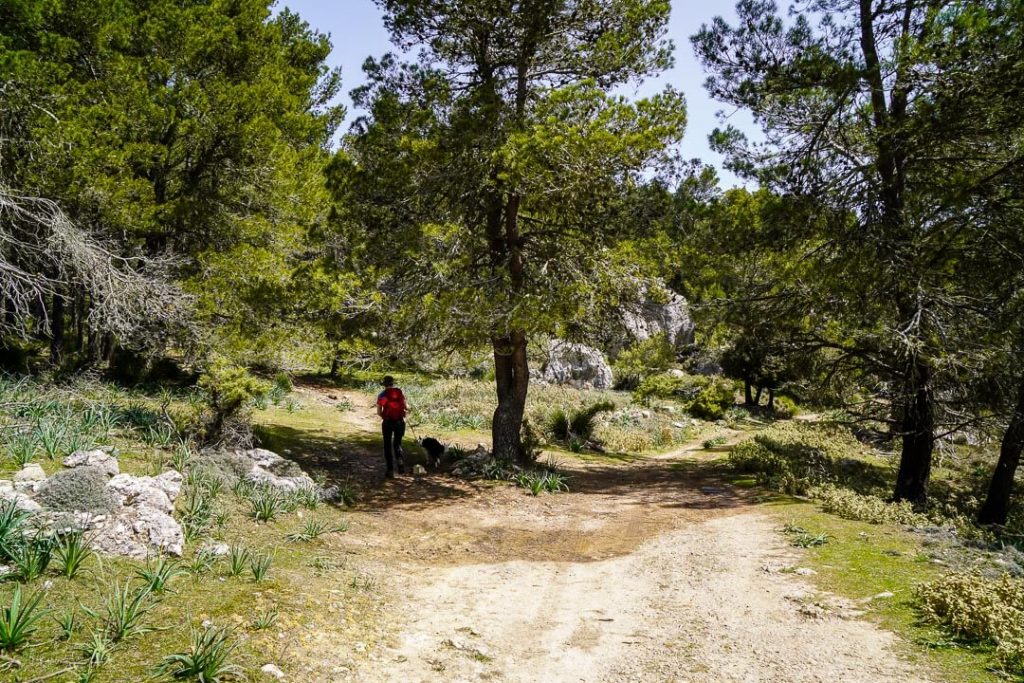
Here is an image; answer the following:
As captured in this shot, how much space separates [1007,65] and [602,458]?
34.0 feet

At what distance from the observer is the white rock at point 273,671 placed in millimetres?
3932

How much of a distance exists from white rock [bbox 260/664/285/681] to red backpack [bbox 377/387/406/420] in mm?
6416

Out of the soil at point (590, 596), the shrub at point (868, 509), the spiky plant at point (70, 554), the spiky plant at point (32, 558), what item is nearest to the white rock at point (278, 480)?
the soil at point (590, 596)

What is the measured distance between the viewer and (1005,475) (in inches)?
422

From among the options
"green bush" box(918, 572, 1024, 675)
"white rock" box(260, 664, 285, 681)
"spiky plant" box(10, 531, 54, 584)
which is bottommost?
"white rock" box(260, 664, 285, 681)

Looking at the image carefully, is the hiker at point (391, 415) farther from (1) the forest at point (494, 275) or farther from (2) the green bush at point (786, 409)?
(2) the green bush at point (786, 409)

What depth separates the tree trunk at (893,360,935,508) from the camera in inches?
427

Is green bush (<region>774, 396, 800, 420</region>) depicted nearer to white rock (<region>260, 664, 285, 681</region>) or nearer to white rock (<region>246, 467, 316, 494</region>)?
white rock (<region>246, 467, 316, 494</region>)

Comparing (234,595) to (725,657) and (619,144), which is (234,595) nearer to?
(725,657)

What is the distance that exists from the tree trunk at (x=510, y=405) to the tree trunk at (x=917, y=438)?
6586mm

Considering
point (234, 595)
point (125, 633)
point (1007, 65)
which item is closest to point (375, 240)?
point (234, 595)

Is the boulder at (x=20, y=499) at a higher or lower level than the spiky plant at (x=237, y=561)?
higher

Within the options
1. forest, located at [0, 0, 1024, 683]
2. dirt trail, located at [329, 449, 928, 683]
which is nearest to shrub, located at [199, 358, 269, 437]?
forest, located at [0, 0, 1024, 683]

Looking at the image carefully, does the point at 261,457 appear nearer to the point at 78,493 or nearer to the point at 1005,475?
the point at 78,493
